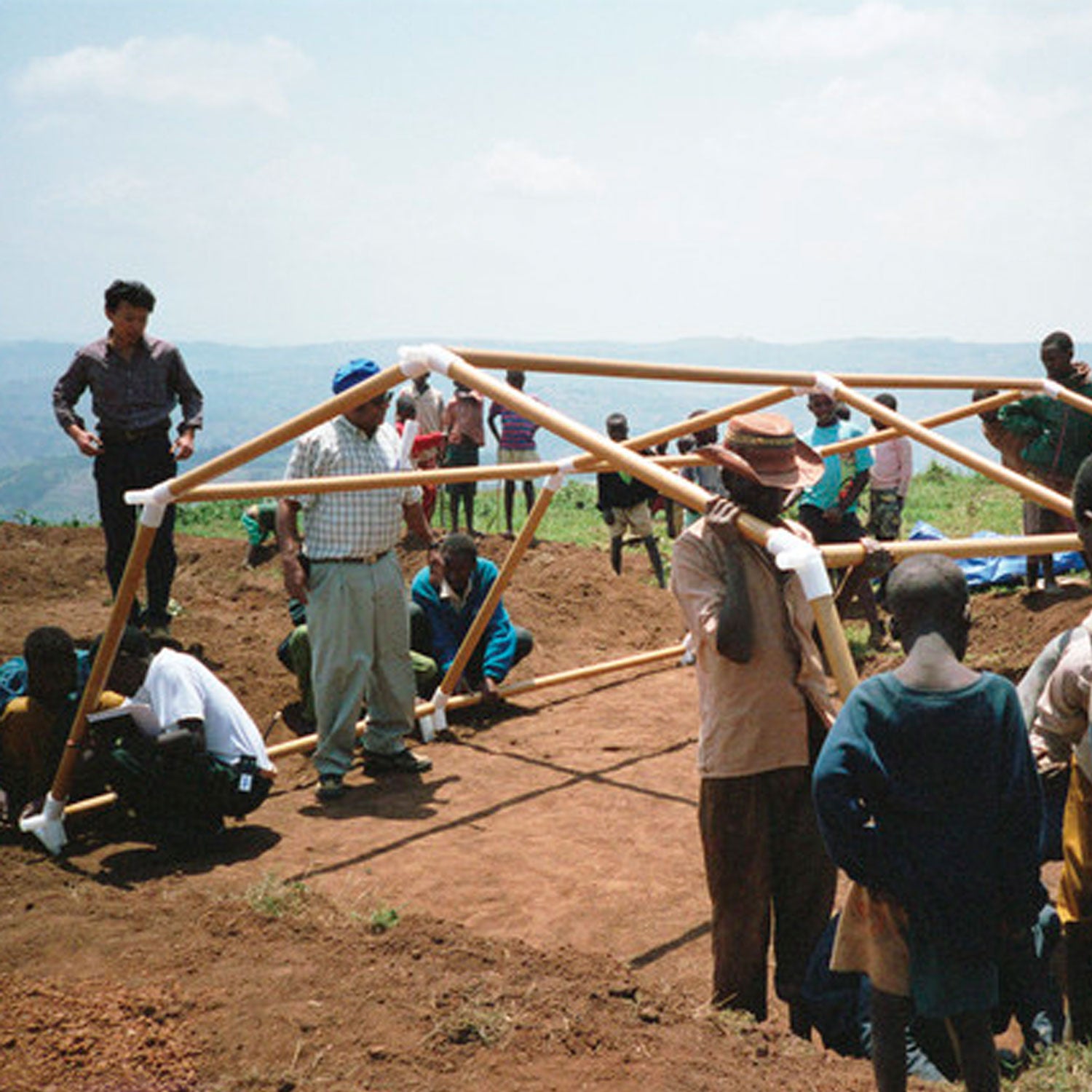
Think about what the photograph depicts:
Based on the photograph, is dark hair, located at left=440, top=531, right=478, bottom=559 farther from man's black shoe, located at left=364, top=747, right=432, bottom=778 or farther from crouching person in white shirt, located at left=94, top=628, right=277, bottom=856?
crouching person in white shirt, located at left=94, top=628, right=277, bottom=856

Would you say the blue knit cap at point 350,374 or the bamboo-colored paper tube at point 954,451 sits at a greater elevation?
the blue knit cap at point 350,374

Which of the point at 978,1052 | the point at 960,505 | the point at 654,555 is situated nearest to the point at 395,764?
the point at 978,1052

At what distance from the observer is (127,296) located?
23.9 feet

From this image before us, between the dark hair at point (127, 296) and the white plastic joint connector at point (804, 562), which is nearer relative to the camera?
the white plastic joint connector at point (804, 562)

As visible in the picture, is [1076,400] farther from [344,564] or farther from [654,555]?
[654,555]

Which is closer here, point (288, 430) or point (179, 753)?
point (288, 430)

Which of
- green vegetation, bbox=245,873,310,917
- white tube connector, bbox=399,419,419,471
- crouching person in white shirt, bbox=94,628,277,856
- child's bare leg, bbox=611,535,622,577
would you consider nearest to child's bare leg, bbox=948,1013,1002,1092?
green vegetation, bbox=245,873,310,917

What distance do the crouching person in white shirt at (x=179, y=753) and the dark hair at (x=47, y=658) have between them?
226mm

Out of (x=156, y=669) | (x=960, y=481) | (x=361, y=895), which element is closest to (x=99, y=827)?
(x=156, y=669)

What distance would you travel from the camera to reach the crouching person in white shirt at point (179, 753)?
538 centimetres

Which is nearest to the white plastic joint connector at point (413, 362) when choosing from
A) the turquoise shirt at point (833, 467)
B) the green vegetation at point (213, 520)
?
the turquoise shirt at point (833, 467)

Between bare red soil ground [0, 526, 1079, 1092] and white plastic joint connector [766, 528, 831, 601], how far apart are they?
1.22 meters

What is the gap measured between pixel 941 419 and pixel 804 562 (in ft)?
15.0

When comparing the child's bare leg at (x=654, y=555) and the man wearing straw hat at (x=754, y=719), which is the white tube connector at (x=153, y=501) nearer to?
the man wearing straw hat at (x=754, y=719)
